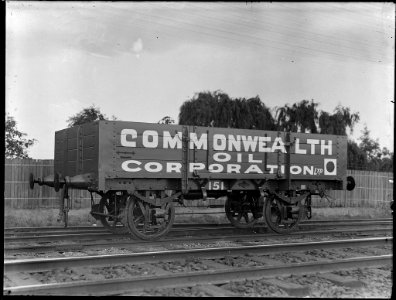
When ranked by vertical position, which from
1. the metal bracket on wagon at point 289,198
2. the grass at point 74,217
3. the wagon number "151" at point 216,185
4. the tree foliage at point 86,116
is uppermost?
the tree foliage at point 86,116

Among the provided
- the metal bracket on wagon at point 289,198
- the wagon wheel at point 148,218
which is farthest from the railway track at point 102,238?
the metal bracket on wagon at point 289,198

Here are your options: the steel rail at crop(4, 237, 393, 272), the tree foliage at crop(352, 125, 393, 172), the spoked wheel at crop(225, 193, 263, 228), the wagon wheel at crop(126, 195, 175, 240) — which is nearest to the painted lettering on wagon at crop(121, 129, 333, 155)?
the wagon wheel at crop(126, 195, 175, 240)

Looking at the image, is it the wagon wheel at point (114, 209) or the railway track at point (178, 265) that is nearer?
the railway track at point (178, 265)

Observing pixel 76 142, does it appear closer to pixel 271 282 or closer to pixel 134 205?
pixel 134 205

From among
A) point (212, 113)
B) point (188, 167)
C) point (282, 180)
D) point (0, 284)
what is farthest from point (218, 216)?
point (212, 113)

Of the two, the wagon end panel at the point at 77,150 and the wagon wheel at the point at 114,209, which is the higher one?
the wagon end panel at the point at 77,150

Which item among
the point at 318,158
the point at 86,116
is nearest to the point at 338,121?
the point at 86,116

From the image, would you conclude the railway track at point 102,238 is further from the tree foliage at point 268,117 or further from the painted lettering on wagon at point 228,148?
the tree foliage at point 268,117

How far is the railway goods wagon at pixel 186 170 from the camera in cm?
959

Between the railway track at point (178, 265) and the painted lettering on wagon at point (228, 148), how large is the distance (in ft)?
9.29

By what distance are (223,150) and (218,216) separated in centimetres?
582

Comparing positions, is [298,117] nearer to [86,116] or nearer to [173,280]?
[86,116]

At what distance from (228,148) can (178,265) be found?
13.8 feet

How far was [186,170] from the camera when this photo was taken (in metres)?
10.1
